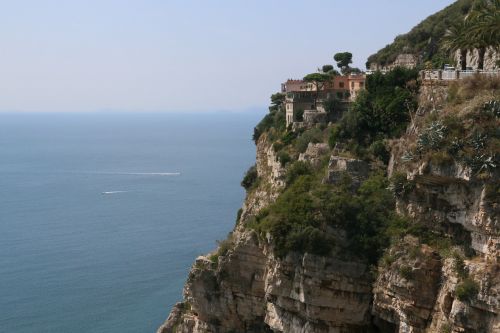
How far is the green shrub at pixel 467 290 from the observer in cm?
2260

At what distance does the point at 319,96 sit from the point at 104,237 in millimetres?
36746

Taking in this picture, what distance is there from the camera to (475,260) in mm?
23766

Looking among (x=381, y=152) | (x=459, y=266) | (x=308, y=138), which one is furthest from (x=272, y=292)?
(x=308, y=138)

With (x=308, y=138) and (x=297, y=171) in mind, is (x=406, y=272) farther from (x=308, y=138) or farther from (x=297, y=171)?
(x=308, y=138)

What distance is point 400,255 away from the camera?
1027 inches

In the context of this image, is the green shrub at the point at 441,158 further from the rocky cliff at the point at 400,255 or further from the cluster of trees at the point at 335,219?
the cluster of trees at the point at 335,219

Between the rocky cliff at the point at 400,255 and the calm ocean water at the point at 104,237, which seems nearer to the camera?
the rocky cliff at the point at 400,255

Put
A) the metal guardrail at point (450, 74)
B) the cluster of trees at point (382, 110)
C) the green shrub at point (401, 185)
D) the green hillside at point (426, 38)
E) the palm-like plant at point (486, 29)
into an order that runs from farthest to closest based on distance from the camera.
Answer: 1. the green hillside at point (426, 38)
2. the cluster of trees at point (382, 110)
3. the palm-like plant at point (486, 29)
4. the metal guardrail at point (450, 74)
5. the green shrub at point (401, 185)

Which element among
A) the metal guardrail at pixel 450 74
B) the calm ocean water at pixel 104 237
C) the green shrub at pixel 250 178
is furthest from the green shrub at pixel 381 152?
the calm ocean water at pixel 104 237

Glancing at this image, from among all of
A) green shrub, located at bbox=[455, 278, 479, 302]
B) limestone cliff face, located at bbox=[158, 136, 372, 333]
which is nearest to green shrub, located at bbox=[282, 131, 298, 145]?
limestone cliff face, located at bbox=[158, 136, 372, 333]

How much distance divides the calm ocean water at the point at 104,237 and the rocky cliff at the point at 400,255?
1821cm

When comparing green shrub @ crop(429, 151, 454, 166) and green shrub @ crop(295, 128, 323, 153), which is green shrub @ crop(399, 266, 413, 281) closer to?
green shrub @ crop(429, 151, 454, 166)

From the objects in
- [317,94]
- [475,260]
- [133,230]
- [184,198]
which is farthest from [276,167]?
[184,198]

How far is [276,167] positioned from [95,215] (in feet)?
166
